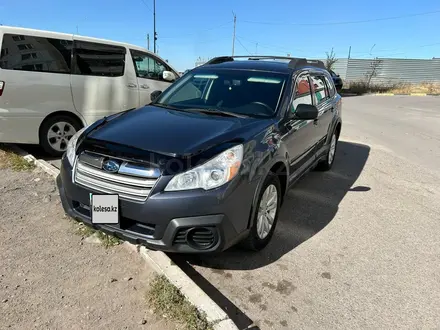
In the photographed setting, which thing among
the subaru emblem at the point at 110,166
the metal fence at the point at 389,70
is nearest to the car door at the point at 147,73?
the subaru emblem at the point at 110,166

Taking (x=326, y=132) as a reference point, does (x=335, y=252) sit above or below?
below

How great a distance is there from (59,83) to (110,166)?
11.6 feet

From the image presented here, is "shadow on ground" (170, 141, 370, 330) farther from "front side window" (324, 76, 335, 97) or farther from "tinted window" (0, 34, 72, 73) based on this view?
"tinted window" (0, 34, 72, 73)

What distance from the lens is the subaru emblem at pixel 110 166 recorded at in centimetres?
270

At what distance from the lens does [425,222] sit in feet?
13.9

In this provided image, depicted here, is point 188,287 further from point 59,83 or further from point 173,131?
point 59,83

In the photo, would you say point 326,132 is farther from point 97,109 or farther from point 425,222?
point 97,109

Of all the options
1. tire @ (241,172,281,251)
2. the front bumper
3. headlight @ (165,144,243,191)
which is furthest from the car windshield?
the front bumper

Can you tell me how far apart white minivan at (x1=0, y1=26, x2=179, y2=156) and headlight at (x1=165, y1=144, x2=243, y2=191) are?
3.82m

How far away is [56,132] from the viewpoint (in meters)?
5.79

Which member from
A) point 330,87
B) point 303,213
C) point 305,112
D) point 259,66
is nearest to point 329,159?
point 330,87

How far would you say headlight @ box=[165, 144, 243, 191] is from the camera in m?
2.56

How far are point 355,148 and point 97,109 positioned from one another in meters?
5.19

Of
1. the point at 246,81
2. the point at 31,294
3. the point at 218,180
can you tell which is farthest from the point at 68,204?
the point at 246,81
